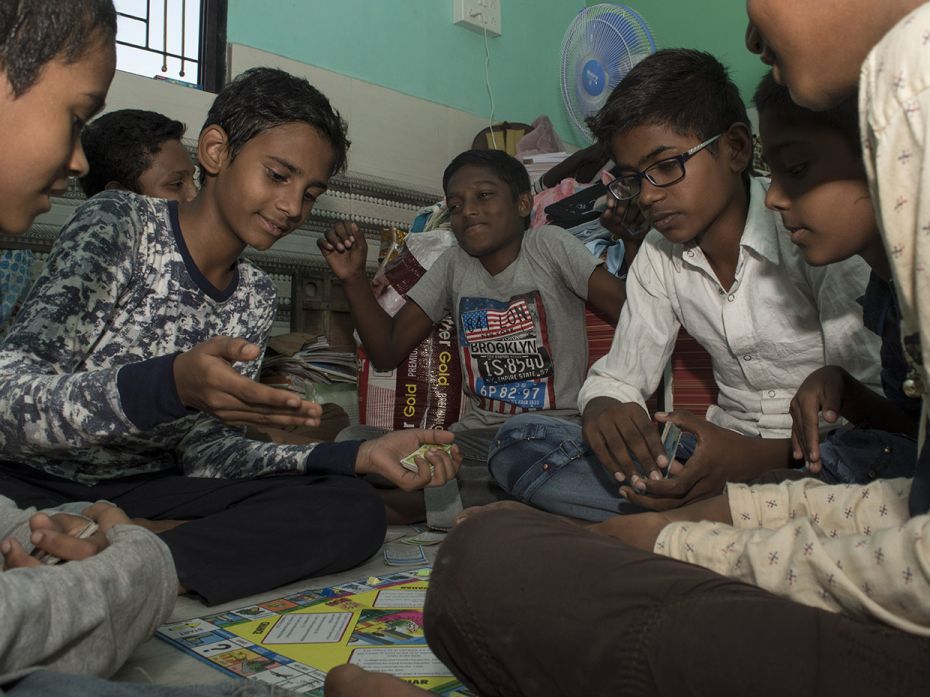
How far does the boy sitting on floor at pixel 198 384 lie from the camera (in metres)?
1.12

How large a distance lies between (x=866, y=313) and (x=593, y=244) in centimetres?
120

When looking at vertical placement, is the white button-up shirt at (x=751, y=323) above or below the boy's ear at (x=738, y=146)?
below

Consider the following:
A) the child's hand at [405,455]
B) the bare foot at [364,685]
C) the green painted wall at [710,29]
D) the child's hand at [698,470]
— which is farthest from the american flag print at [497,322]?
the green painted wall at [710,29]

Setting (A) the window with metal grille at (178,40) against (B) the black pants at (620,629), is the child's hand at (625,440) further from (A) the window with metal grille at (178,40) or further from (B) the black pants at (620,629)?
(A) the window with metal grille at (178,40)

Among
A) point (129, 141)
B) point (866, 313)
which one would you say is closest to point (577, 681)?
point (866, 313)

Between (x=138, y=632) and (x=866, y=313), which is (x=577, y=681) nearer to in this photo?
(x=138, y=632)

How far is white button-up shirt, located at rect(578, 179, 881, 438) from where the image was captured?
1404 mm

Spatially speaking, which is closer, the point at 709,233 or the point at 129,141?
the point at 709,233

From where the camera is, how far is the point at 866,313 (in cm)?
117

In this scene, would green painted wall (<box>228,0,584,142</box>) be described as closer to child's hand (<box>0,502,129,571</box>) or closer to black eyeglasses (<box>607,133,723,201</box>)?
black eyeglasses (<box>607,133,723,201</box>)

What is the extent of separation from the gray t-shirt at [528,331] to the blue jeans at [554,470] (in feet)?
1.11

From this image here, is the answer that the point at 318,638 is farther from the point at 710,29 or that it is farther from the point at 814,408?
the point at 710,29

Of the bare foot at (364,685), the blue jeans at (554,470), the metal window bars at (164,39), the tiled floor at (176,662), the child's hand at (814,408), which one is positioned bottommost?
the tiled floor at (176,662)

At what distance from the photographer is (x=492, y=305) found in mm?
2232
